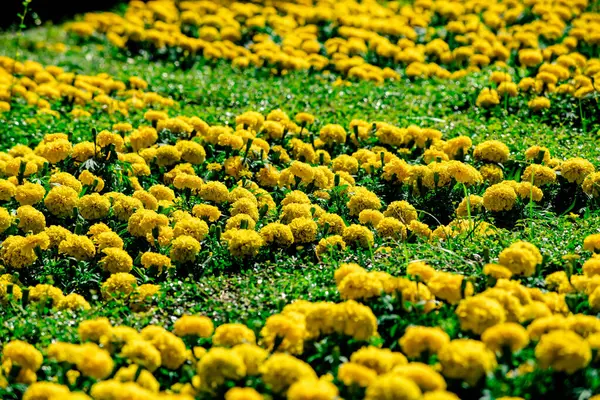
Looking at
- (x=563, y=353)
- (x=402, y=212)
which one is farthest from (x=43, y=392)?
(x=402, y=212)

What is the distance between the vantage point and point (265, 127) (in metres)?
6.00

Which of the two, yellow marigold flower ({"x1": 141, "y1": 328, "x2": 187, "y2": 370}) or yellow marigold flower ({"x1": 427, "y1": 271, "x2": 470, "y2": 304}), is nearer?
yellow marigold flower ({"x1": 141, "y1": 328, "x2": 187, "y2": 370})

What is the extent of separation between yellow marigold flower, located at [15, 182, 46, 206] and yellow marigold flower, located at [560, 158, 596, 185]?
312cm

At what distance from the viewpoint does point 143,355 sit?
3.23 m

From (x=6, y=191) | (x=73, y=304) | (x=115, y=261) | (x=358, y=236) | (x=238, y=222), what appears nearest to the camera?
(x=73, y=304)

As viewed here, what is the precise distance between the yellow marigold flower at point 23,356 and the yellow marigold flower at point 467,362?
1556 mm

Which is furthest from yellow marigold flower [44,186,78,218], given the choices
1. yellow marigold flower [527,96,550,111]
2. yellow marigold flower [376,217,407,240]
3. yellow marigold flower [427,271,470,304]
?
yellow marigold flower [527,96,550,111]

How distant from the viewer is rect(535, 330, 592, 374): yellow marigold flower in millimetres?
2941

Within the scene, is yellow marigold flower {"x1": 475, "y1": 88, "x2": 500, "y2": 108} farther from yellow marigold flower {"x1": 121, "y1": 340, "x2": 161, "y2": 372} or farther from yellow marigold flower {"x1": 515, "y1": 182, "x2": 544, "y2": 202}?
yellow marigold flower {"x1": 121, "y1": 340, "x2": 161, "y2": 372}

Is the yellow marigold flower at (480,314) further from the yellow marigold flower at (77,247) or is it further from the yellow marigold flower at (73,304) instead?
the yellow marigold flower at (77,247)

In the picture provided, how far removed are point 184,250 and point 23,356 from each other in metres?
1.28

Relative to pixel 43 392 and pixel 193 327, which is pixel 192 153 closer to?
pixel 193 327

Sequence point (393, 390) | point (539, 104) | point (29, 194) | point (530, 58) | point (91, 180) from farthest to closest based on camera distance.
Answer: point (530, 58), point (539, 104), point (91, 180), point (29, 194), point (393, 390)

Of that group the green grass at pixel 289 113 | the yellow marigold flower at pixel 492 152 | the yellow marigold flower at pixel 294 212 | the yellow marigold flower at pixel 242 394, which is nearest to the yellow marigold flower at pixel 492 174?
the yellow marigold flower at pixel 492 152
